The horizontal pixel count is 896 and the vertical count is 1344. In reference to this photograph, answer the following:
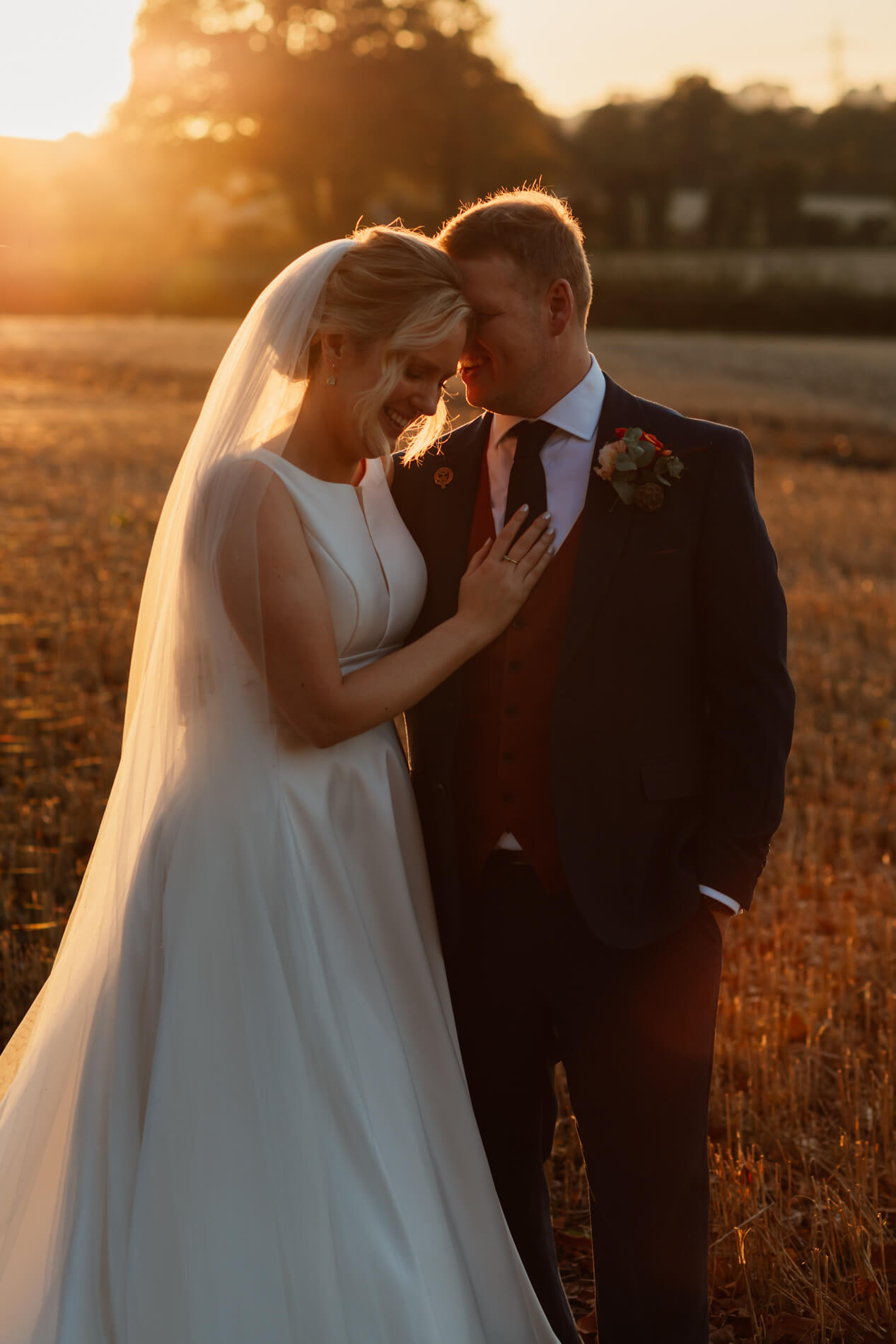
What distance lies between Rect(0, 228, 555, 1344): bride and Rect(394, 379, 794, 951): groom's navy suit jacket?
0.23 m

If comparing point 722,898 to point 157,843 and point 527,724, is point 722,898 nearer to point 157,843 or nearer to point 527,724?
point 527,724

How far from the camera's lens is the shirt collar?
10.9 feet

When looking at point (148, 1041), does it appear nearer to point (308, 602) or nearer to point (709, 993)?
point (308, 602)

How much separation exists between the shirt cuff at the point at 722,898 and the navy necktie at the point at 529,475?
981 millimetres

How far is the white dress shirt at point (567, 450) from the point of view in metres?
3.32

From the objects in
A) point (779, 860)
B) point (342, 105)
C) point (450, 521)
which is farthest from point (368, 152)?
point (450, 521)

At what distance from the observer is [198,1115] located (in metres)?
3.10

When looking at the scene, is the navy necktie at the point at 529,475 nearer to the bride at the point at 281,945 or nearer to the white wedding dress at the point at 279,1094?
the bride at the point at 281,945

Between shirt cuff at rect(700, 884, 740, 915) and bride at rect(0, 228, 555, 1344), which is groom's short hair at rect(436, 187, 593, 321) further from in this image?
shirt cuff at rect(700, 884, 740, 915)

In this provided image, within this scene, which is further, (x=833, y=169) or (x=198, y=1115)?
(x=833, y=169)

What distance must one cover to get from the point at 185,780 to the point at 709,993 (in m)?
1.39

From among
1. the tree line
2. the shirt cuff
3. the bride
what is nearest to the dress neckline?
the bride

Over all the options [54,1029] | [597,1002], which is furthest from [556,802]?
[54,1029]

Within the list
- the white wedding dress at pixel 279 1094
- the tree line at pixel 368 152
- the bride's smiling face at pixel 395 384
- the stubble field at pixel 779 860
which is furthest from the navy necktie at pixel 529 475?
the tree line at pixel 368 152
